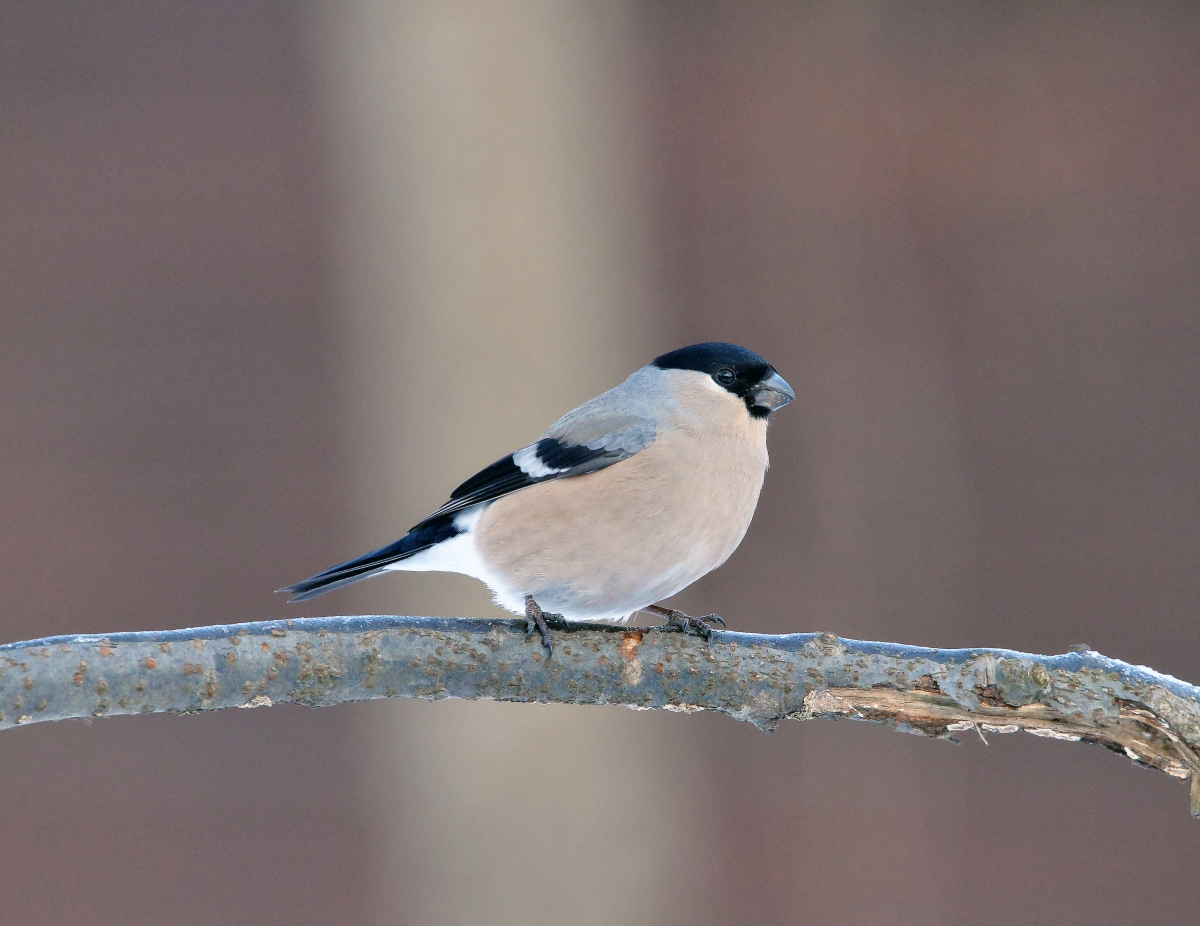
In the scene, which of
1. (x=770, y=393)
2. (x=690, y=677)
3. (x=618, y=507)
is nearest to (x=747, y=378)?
(x=770, y=393)

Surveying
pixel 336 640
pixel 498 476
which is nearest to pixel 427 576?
pixel 498 476

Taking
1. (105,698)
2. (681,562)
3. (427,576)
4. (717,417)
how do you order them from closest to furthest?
(105,698), (681,562), (717,417), (427,576)

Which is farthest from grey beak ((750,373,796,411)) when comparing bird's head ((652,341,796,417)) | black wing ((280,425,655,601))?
black wing ((280,425,655,601))

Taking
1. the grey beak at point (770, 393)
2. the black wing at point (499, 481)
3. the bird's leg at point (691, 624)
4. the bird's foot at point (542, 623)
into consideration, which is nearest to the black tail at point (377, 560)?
the black wing at point (499, 481)

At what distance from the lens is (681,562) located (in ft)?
4.20

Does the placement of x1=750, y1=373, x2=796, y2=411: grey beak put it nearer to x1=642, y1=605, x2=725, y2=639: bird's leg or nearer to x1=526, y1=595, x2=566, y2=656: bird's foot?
x1=642, y1=605, x2=725, y2=639: bird's leg

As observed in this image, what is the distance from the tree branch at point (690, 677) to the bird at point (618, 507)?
3.4 inches

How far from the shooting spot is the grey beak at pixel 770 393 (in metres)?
1.41

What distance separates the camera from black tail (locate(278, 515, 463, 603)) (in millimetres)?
1270

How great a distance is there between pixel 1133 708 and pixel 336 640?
78cm

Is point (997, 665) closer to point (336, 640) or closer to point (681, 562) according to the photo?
point (681, 562)

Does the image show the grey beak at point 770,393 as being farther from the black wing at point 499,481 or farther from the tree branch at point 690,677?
the tree branch at point 690,677

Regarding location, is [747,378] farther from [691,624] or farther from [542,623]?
[542,623]

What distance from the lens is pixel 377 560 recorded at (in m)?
1.33
